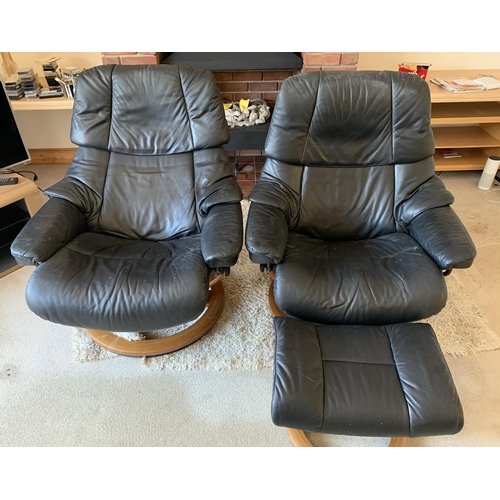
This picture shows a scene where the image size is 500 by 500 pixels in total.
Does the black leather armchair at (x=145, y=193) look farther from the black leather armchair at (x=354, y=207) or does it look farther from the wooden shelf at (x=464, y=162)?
the wooden shelf at (x=464, y=162)

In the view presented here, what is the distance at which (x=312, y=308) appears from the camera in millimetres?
1409

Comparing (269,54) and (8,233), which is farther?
(269,54)

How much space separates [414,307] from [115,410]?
117 centimetres

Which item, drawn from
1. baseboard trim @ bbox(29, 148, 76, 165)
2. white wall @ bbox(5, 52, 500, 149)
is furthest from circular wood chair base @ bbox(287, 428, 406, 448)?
baseboard trim @ bbox(29, 148, 76, 165)

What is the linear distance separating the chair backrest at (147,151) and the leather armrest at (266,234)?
0.18 m

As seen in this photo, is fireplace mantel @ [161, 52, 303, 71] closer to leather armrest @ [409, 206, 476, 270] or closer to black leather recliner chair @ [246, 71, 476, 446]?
black leather recliner chair @ [246, 71, 476, 446]

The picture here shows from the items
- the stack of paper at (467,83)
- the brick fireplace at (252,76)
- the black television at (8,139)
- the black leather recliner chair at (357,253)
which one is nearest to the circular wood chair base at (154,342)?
the black leather recliner chair at (357,253)

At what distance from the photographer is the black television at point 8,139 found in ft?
6.51

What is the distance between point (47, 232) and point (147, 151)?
58 cm

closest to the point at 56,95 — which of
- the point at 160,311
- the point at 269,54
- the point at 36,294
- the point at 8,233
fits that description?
the point at 8,233

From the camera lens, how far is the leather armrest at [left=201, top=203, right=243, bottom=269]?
1.42m
